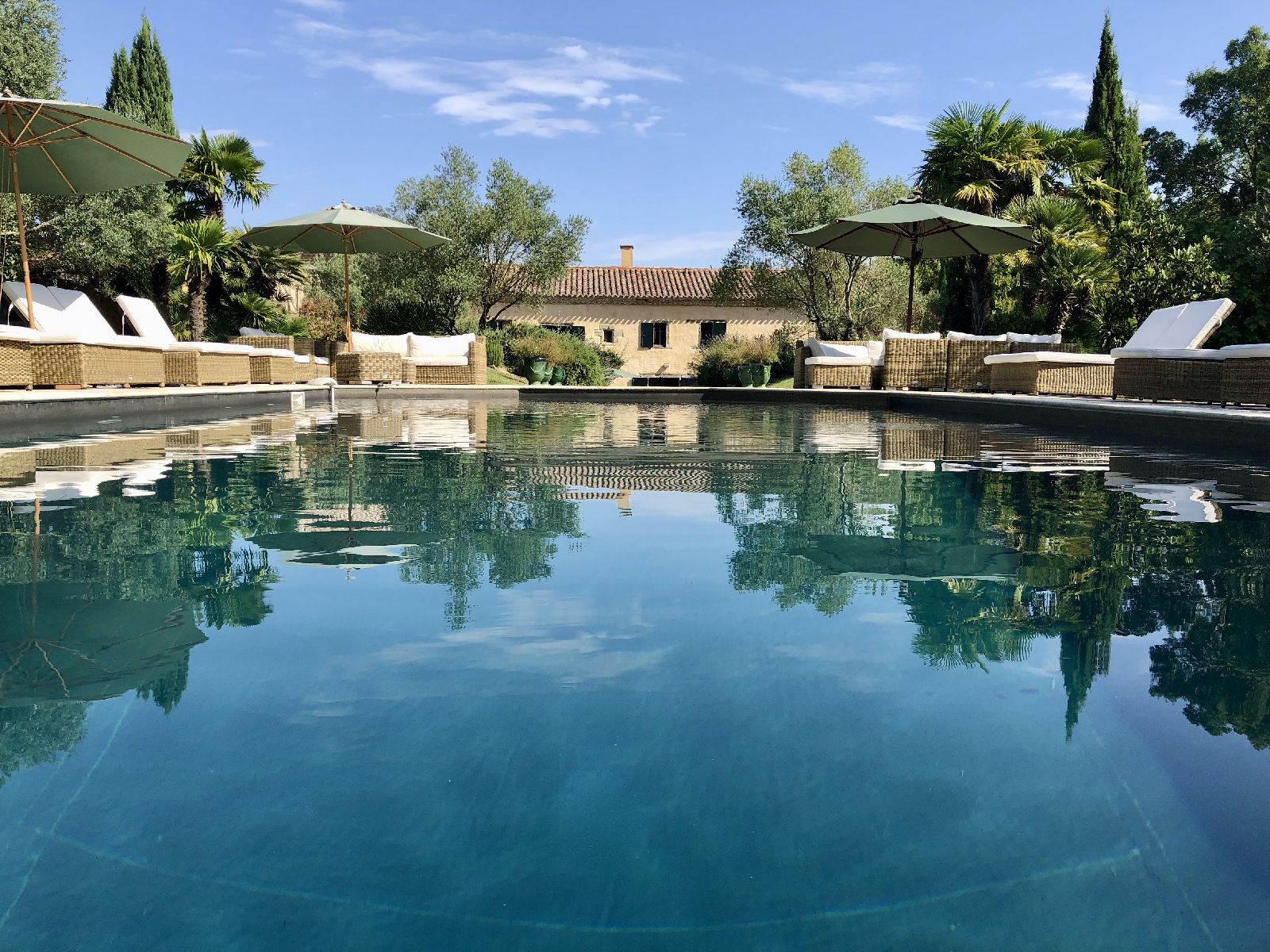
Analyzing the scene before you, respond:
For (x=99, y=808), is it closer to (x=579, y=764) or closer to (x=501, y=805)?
(x=501, y=805)

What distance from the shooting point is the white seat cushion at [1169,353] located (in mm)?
9173

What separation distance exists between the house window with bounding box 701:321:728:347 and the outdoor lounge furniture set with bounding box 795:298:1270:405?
16066 mm

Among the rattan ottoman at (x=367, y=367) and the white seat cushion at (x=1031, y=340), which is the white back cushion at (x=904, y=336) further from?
the rattan ottoman at (x=367, y=367)

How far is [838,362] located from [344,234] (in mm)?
8719

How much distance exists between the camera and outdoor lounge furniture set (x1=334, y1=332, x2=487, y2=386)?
17.3 metres

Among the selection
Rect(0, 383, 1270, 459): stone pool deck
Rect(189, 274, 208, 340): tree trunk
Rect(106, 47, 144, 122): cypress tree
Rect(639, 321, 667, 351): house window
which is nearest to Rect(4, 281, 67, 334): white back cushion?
Rect(0, 383, 1270, 459): stone pool deck

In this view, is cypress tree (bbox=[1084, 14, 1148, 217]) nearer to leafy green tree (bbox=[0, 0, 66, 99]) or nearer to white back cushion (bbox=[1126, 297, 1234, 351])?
white back cushion (bbox=[1126, 297, 1234, 351])

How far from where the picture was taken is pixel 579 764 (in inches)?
61.3

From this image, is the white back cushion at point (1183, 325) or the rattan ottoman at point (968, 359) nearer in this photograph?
the white back cushion at point (1183, 325)

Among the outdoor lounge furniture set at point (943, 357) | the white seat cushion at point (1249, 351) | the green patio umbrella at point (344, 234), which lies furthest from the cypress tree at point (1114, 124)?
the white seat cushion at point (1249, 351)

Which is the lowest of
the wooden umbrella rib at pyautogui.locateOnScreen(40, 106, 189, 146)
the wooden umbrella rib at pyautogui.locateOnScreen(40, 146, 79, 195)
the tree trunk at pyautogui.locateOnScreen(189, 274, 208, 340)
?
the tree trunk at pyautogui.locateOnScreen(189, 274, 208, 340)

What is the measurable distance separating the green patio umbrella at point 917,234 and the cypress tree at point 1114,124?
13.9 m

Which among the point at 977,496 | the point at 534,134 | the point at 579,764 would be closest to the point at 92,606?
the point at 579,764

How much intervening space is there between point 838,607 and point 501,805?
1355mm
